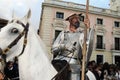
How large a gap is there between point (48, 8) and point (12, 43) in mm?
29053

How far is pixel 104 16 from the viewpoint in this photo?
116 feet

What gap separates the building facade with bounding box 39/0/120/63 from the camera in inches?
1257

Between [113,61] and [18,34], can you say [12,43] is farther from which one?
[113,61]

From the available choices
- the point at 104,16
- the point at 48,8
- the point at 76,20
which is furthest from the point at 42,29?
the point at 76,20

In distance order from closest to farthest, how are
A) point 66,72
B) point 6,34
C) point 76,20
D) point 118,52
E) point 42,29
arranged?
point 6,34, point 66,72, point 76,20, point 42,29, point 118,52

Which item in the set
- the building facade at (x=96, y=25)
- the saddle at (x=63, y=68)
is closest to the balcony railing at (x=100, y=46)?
the building facade at (x=96, y=25)

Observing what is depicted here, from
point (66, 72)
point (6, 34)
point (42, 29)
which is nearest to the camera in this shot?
point (6, 34)

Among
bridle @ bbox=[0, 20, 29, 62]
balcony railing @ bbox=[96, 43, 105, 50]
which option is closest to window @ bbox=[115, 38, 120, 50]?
balcony railing @ bbox=[96, 43, 105, 50]

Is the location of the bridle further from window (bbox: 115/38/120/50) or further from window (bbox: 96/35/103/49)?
window (bbox: 115/38/120/50)

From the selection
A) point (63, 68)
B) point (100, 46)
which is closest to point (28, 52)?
point (63, 68)

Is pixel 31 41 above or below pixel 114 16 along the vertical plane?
below

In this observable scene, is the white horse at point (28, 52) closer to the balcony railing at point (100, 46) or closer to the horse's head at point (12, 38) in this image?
the horse's head at point (12, 38)

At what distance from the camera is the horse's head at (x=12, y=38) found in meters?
3.24

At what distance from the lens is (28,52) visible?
334cm
